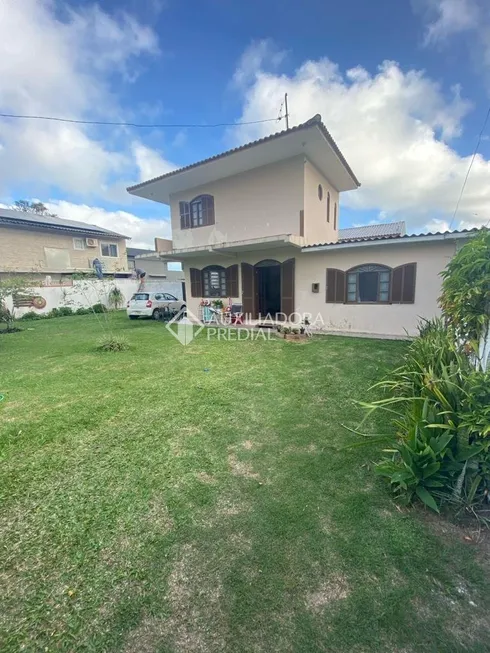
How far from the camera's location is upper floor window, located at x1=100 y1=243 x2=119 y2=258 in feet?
76.0

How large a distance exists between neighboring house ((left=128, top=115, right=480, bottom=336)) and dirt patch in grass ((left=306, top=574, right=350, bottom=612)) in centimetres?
805

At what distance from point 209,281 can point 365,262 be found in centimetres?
662

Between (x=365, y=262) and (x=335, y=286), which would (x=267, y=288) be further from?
(x=365, y=262)

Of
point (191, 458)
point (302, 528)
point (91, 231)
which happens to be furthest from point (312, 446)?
point (91, 231)

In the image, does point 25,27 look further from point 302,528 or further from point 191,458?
point 302,528

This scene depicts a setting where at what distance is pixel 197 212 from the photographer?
12.0 meters

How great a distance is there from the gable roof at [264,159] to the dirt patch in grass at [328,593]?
880 cm

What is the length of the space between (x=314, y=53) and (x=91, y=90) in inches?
262

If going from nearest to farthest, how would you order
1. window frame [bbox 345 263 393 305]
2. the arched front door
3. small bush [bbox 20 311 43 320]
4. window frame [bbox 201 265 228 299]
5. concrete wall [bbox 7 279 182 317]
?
window frame [bbox 345 263 393 305] → the arched front door → window frame [bbox 201 265 228 299] → concrete wall [bbox 7 279 182 317] → small bush [bbox 20 311 43 320]

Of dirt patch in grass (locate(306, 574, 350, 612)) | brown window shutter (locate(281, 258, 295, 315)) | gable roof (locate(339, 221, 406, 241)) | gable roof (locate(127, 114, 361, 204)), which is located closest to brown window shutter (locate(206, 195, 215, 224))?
gable roof (locate(127, 114, 361, 204))

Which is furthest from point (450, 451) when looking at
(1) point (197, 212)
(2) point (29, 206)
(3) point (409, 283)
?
(2) point (29, 206)

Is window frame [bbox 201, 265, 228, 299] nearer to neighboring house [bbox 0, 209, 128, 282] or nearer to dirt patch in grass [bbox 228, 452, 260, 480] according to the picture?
neighboring house [bbox 0, 209, 128, 282]

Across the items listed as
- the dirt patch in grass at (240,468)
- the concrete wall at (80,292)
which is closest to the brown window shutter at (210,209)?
the concrete wall at (80,292)

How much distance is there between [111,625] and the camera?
1499 millimetres
